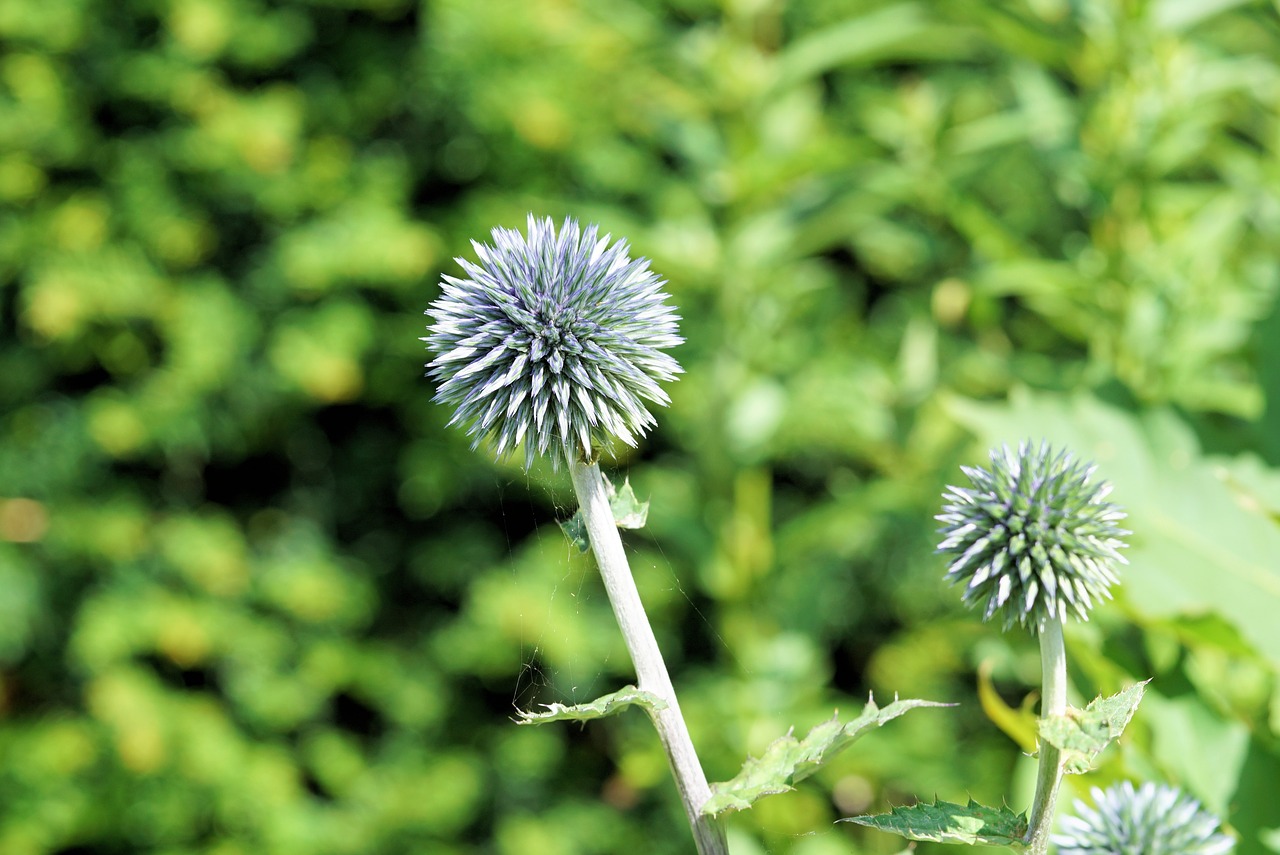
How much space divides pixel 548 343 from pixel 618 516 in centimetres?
14

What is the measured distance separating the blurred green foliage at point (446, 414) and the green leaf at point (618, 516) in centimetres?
106

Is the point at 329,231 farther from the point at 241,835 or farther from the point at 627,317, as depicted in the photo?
the point at 627,317

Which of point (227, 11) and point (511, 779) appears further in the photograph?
point (511, 779)

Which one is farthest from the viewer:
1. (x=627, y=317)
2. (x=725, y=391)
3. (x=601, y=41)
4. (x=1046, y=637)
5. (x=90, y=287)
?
(x=601, y=41)

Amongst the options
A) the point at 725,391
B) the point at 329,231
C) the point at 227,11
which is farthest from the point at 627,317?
the point at 227,11

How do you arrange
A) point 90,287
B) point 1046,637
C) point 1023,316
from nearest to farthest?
point 1046,637, point 90,287, point 1023,316

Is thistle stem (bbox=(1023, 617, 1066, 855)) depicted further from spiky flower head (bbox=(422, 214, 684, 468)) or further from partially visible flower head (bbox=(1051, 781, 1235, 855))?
spiky flower head (bbox=(422, 214, 684, 468))

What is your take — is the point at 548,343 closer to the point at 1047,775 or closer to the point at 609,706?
the point at 609,706

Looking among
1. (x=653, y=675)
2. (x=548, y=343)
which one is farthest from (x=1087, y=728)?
(x=548, y=343)

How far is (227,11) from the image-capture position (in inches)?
104

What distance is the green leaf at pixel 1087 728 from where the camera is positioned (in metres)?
0.62

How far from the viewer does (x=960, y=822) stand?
0.68 m

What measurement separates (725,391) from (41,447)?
5.94ft

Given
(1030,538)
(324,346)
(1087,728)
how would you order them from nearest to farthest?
(1087,728)
(1030,538)
(324,346)
